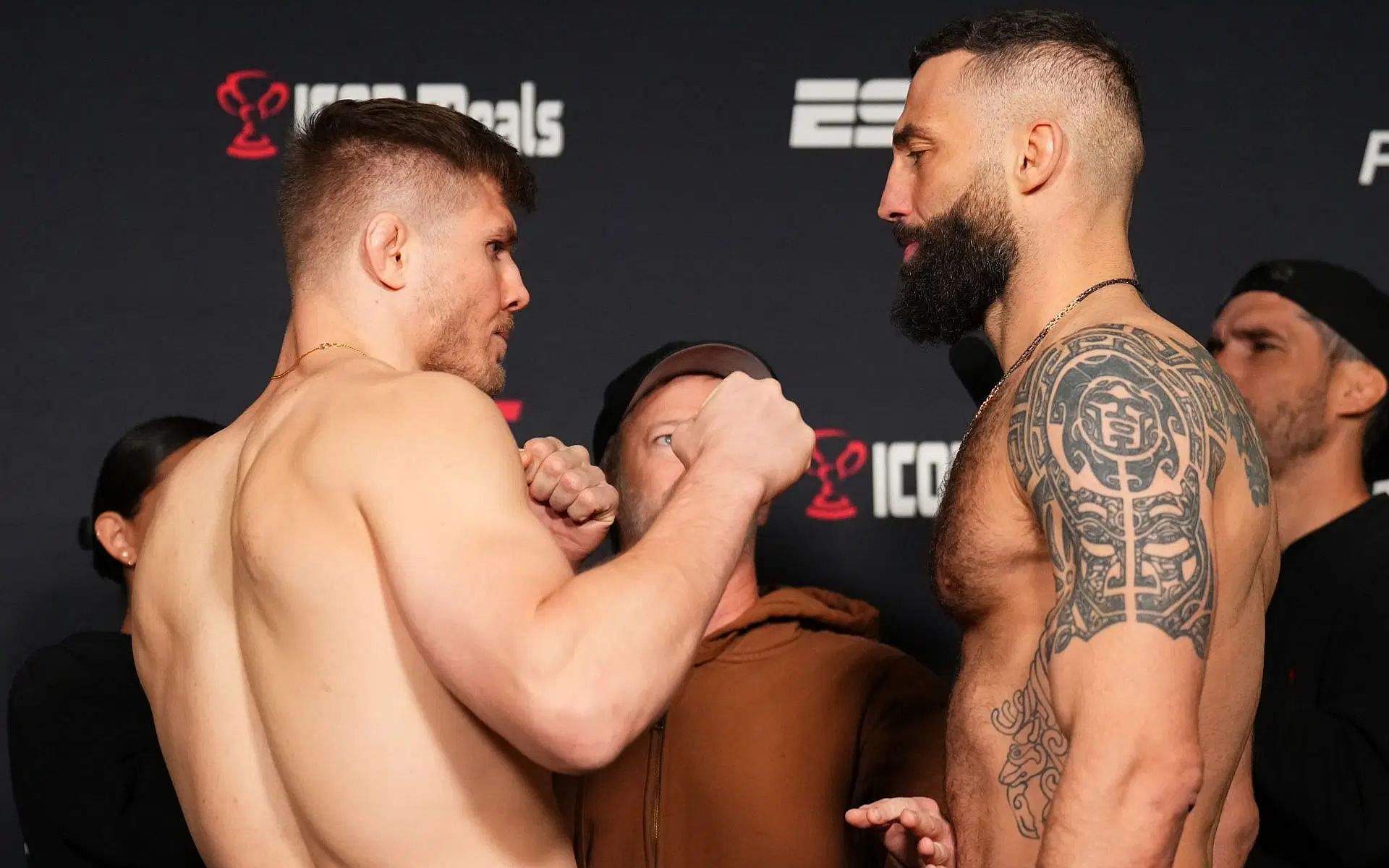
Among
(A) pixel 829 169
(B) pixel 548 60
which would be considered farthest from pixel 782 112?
(B) pixel 548 60

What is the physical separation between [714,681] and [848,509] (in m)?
0.66

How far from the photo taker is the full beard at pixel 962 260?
159cm

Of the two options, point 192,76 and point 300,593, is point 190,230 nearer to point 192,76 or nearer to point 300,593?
point 192,76

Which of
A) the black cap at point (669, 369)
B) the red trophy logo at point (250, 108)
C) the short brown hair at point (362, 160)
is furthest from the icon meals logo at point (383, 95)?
the short brown hair at point (362, 160)

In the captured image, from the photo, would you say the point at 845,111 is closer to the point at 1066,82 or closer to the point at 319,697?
the point at 1066,82

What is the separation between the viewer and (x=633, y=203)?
2.75m

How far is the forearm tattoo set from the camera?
1.25 metres

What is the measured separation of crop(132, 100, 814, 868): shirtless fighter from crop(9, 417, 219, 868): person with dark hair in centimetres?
61

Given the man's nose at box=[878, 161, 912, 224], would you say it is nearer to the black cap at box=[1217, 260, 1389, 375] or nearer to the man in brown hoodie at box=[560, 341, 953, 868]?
the man in brown hoodie at box=[560, 341, 953, 868]

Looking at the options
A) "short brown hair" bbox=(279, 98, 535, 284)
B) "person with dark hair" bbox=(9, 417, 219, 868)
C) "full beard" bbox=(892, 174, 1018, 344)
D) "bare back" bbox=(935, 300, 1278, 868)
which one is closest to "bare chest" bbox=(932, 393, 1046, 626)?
"bare back" bbox=(935, 300, 1278, 868)

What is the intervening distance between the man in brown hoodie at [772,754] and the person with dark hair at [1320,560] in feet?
1.59

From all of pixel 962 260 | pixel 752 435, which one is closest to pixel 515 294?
pixel 752 435

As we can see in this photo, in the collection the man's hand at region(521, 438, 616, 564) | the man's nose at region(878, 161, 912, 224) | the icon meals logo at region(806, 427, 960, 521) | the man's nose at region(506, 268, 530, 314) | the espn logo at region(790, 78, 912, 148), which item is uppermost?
the espn logo at region(790, 78, 912, 148)

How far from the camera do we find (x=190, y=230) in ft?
8.87
